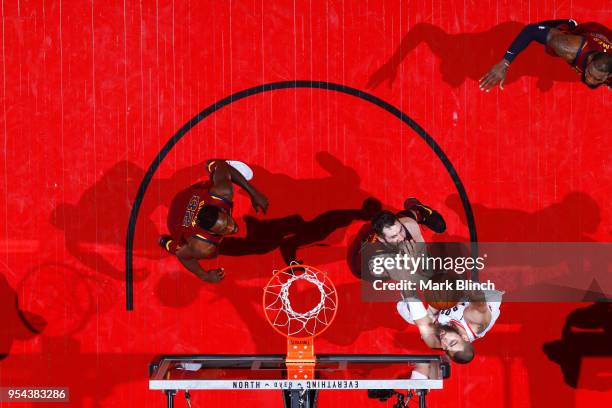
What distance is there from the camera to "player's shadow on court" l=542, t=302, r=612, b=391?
8461 mm

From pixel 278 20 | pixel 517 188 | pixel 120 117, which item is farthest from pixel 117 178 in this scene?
pixel 517 188

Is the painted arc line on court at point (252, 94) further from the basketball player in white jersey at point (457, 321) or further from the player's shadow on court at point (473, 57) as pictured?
the basketball player in white jersey at point (457, 321)

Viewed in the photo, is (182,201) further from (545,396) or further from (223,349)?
(545,396)

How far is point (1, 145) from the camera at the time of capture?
8492 mm

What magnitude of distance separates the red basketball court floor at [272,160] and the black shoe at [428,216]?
159mm

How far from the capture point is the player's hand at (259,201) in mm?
8188

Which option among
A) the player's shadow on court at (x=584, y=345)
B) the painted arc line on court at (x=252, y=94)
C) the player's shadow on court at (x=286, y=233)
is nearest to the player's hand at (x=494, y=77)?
the painted arc line on court at (x=252, y=94)

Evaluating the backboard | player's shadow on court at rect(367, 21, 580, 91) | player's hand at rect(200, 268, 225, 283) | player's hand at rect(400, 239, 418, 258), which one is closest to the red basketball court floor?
player's shadow on court at rect(367, 21, 580, 91)

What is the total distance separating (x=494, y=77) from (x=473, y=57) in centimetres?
32

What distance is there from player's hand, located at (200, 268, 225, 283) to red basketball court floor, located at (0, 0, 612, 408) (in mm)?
121

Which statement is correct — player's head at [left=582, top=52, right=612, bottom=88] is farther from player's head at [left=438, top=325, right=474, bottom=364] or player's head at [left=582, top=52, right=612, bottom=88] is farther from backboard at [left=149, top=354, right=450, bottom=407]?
backboard at [left=149, top=354, right=450, bottom=407]

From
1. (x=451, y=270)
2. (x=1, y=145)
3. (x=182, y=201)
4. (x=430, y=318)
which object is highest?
(x=1, y=145)

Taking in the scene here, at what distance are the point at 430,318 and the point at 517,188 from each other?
5.42 feet

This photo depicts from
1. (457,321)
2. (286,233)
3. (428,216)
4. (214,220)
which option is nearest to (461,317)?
(457,321)
